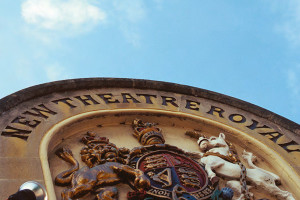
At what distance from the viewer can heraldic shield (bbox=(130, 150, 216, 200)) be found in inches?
365

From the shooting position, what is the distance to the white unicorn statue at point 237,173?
33.5 ft

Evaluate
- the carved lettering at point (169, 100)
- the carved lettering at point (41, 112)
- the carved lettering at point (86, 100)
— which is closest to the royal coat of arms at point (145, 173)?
the carved lettering at point (41, 112)

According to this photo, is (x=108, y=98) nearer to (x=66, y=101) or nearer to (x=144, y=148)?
(x=66, y=101)

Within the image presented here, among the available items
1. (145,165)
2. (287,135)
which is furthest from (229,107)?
(145,165)

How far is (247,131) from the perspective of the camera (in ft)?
41.6

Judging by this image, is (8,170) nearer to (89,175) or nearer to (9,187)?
(9,187)

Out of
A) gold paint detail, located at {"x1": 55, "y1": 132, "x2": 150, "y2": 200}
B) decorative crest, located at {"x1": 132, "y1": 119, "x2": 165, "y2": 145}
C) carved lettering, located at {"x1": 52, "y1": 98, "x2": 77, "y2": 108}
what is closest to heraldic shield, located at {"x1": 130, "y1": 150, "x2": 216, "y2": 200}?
A: gold paint detail, located at {"x1": 55, "y1": 132, "x2": 150, "y2": 200}

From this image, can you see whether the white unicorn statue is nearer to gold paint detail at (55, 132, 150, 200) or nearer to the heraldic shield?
the heraldic shield

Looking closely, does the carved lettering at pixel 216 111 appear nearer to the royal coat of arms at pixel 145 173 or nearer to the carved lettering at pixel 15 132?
the royal coat of arms at pixel 145 173

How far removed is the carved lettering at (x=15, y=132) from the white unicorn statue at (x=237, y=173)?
11.9 ft

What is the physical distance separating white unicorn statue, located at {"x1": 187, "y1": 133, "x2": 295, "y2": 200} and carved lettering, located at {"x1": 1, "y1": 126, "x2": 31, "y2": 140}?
3.63 metres

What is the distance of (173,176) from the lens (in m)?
9.84

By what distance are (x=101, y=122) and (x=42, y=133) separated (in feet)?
6.39

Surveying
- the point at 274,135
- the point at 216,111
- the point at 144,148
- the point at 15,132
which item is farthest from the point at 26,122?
the point at 274,135
